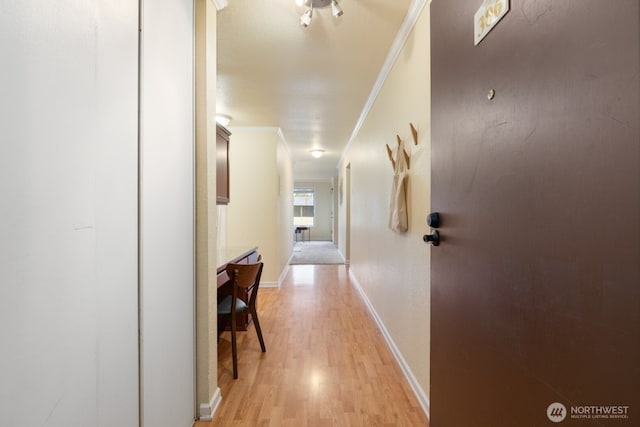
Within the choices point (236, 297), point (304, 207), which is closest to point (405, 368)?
point (236, 297)

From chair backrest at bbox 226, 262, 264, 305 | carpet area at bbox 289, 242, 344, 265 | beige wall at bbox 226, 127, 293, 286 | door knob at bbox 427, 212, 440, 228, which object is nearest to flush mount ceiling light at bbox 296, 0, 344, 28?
door knob at bbox 427, 212, 440, 228

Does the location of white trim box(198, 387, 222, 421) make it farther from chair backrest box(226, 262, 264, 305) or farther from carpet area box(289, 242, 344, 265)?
carpet area box(289, 242, 344, 265)

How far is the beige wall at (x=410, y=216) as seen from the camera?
1611mm

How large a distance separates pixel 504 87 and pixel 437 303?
2.49ft

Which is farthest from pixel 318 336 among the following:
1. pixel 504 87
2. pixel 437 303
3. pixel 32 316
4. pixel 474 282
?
pixel 504 87

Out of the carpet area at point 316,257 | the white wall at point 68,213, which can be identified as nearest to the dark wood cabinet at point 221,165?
the white wall at point 68,213

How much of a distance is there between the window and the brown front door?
1021 centimetres

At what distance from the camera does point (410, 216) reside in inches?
73.2

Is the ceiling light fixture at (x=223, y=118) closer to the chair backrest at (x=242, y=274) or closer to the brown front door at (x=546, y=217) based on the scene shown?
the chair backrest at (x=242, y=274)

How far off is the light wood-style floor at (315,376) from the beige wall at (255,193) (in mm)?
1194

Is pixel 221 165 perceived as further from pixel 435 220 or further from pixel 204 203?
pixel 435 220

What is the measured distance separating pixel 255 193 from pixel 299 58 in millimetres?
2375

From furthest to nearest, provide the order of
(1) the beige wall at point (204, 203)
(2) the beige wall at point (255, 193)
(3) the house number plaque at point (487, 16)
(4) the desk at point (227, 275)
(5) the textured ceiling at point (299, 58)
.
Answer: (2) the beige wall at point (255, 193)
(4) the desk at point (227, 275)
(5) the textured ceiling at point (299, 58)
(1) the beige wall at point (204, 203)
(3) the house number plaque at point (487, 16)

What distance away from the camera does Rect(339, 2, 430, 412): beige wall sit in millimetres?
1611
